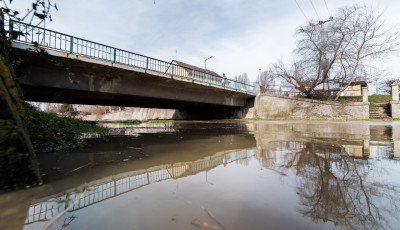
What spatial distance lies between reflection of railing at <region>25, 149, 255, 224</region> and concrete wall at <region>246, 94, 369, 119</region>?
1761 cm

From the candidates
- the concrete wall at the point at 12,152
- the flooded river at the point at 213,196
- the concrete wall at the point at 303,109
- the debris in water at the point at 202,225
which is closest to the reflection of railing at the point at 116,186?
the flooded river at the point at 213,196

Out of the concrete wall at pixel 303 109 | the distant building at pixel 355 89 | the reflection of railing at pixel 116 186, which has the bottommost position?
the reflection of railing at pixel 116 186

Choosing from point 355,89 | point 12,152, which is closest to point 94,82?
point 12,152

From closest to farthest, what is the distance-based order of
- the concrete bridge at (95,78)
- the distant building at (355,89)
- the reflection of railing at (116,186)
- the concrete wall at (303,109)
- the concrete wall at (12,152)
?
the reflection of railing at (116,186)
the concrete wall at (12,152)
the concrete bridge at (95,78)
the concrete wall at (303,109)
the distant building at (355,89)

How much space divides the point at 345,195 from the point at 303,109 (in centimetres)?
1862

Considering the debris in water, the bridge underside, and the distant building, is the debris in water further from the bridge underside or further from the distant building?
the distant building

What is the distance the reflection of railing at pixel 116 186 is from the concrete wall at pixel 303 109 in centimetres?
1761

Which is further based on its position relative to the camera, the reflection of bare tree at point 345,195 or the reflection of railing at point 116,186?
the reflection of railing at point 116,186

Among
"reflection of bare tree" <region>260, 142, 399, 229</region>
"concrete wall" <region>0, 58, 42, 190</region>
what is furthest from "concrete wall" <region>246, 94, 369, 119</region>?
"concrete wall" <region>0, 58, 42, 190</region>

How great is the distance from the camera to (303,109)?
1730 cm

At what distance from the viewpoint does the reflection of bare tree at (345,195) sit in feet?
3.32

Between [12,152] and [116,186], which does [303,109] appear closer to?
[116,186]

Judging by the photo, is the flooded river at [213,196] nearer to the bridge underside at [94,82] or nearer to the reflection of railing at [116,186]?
the reflection of railing at [116,186]

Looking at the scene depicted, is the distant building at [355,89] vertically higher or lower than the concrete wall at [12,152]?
higher
